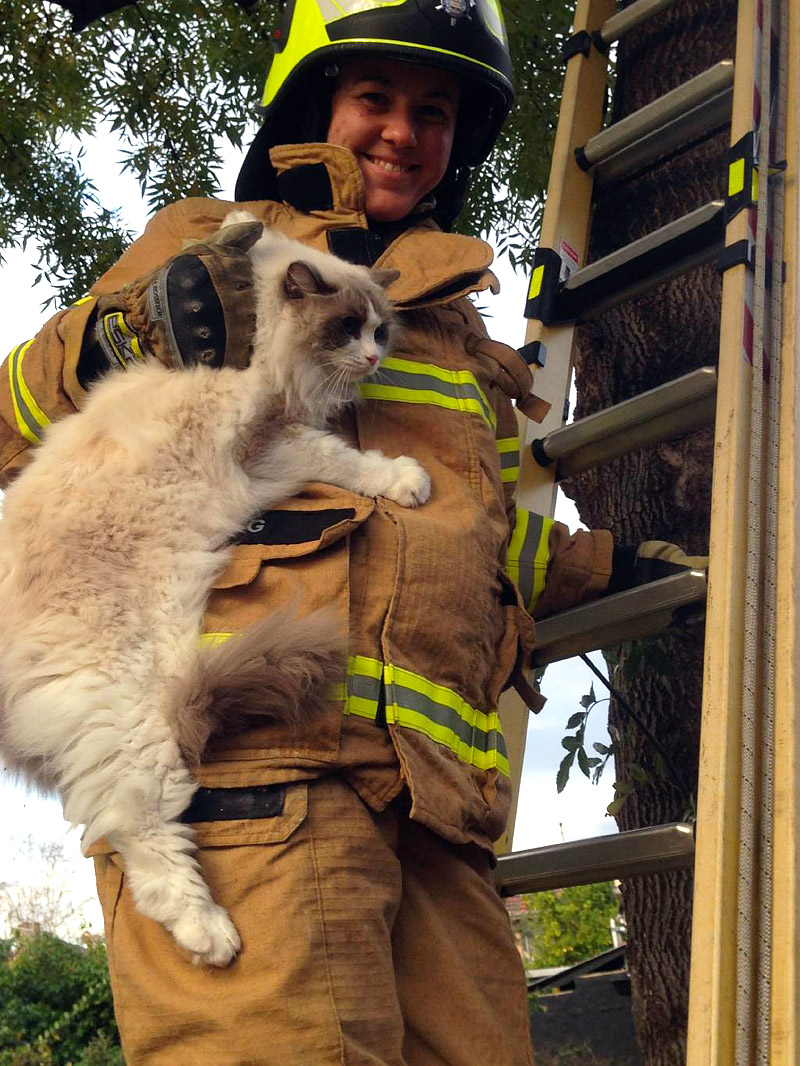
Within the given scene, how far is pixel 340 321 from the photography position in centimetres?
274

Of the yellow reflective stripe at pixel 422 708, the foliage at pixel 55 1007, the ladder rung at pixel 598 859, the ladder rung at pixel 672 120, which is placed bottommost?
the foliage at pixel 55 1007

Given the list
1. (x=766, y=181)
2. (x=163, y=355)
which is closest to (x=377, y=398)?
(x=163, y=355)

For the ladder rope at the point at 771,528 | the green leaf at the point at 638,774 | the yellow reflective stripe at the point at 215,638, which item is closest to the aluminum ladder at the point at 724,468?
the ladder rope at the point at 771,528

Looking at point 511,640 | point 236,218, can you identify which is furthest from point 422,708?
point 236,218

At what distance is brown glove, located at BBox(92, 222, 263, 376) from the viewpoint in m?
2.38

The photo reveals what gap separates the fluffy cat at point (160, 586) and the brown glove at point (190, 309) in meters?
0.05

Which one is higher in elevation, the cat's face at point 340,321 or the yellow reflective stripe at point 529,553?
the cat's face at point 340,321

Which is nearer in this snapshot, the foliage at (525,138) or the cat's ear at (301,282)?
the cat's ear at (301,282)

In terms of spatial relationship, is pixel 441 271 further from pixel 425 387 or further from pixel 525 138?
pixel 525 138

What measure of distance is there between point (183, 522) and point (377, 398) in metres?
0.61

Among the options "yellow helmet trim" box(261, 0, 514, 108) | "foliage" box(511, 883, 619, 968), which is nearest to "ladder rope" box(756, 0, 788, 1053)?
"yellow helmet trim" box(261, 0, 514, 108)

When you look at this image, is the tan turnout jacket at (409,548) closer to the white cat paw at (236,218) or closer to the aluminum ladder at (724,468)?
the white cat paw at (236,218)

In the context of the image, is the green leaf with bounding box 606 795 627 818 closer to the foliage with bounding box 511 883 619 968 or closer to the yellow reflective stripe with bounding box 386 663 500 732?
the yellow reflective stripe with bounding box 386 663 500 732

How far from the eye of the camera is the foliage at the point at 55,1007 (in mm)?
8383
